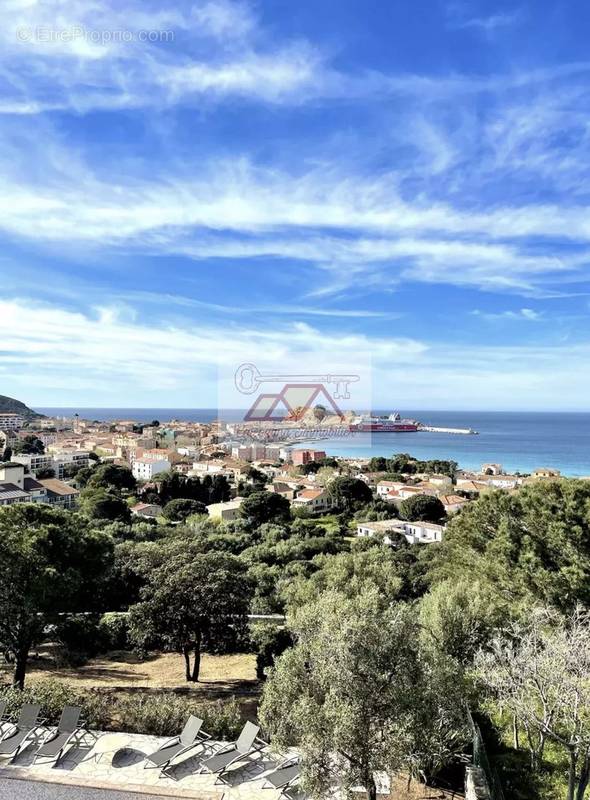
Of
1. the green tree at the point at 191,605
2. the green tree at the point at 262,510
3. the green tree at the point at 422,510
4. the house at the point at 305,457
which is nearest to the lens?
the green tree at the point at 191,605

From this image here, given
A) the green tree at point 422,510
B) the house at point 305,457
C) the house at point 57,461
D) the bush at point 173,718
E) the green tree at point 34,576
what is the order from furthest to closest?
the house at point 305,457
the house at point 57,461
the green tree at point 422,510
the green tree at point 34,576
the bush at point 173,718

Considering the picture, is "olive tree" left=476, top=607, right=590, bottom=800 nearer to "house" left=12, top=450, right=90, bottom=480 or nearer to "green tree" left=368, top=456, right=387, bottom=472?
"house" left=12, top=450, right=90, bottom=480

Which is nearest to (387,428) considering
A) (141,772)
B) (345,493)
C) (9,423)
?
(9,423)

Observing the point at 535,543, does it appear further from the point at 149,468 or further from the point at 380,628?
the point at 149,468

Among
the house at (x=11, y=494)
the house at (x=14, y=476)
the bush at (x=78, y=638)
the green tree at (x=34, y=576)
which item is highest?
the green tree at (x=34, y=576)

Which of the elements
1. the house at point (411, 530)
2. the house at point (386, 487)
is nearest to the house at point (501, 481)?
the house at point (386, 487)

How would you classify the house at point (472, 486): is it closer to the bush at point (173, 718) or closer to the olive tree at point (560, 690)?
the bush at point (173, 718)
